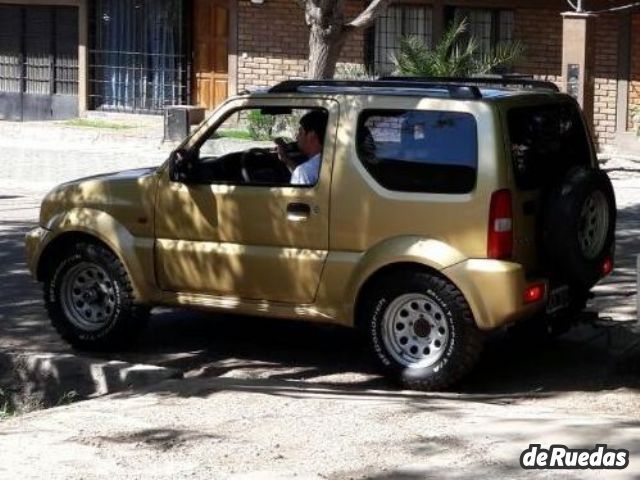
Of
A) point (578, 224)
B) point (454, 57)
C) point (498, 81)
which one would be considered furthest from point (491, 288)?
point (454, 57)

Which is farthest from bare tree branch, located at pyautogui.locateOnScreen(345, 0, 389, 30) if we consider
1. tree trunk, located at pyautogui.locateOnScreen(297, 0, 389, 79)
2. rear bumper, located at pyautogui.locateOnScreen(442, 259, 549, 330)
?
rear bumper, located at pyautogui.locateOnScreen(442, 259, 549, 330)

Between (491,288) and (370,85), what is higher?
(370,85)

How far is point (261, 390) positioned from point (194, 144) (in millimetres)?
1843

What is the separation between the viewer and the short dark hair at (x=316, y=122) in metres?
8.85

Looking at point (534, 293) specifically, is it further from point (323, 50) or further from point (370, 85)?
point (323, 50)

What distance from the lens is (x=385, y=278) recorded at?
854cm

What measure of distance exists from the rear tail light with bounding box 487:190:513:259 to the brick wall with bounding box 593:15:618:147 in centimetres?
1493

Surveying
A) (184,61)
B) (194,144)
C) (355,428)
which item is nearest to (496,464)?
(355,428)

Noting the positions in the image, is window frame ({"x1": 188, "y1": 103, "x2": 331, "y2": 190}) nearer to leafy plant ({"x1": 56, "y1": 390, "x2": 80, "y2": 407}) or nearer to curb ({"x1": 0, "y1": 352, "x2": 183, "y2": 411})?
curb ({"x1": 0, "y1": 352, "x2": 183, "y2": 411})

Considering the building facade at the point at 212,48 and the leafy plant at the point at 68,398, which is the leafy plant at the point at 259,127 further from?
the leafy plant at the point at 68,398

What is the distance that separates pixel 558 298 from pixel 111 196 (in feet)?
9.69

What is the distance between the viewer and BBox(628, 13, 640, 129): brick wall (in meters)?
22.6

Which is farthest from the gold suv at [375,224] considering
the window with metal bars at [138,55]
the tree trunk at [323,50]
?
the window with metal bars at [138,55]

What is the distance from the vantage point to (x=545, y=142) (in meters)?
8.73
